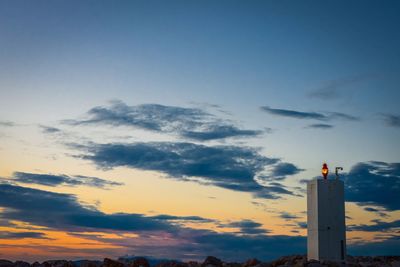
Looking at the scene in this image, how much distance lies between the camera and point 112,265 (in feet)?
88.9

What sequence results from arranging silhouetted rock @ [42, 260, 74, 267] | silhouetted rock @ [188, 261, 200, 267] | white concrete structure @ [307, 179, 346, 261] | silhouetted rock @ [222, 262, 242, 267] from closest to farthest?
white concrete structure @ [307, 179, 346, 261] < silhouetted rock @ [222, 262, 242, 267] < silhouetted rock @ [188, 261, 200, 267] < silhouetted rock @ [42, 260, 74, 267]

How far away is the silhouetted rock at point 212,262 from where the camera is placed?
1073 inches

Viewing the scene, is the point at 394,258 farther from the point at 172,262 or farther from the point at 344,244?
the point at 172,262

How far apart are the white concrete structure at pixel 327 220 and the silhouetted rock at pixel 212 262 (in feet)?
16.3

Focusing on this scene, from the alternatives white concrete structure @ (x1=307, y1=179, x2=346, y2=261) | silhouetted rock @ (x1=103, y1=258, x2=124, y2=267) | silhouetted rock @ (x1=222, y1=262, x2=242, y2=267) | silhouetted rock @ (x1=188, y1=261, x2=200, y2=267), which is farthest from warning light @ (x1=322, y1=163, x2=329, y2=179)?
silhouetted rock @ (x1=103, y1=258, x2=124, y2=267)

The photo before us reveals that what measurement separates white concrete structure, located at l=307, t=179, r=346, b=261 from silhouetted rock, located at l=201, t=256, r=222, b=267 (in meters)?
4.96

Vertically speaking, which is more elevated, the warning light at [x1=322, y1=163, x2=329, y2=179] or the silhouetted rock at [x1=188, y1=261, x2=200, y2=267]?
the warning light at [x1=322, y1=163, x2=329, y2=179]

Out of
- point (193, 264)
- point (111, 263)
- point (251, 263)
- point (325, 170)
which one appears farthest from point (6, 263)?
point (325, 170)

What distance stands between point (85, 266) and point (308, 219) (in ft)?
38.2

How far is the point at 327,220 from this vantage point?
25.2m

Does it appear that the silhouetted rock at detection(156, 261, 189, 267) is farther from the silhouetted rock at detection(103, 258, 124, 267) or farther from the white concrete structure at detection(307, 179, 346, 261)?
the white concrete structure at detection(307, 179, 346, 261)

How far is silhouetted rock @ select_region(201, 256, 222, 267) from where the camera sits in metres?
27.2

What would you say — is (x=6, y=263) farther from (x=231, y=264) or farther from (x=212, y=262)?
(x=231, y=264)

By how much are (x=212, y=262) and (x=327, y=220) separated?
6.32 meters
